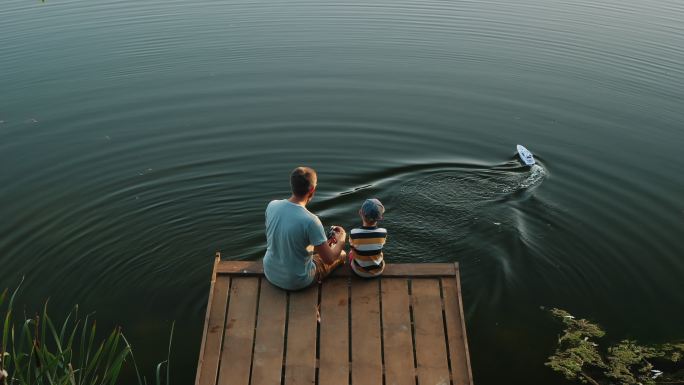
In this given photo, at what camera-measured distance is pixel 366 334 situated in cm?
543

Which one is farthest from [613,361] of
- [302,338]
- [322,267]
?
[302,338]

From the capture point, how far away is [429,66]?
1473cm

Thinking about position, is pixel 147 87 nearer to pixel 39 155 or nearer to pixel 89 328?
pixel 39 155

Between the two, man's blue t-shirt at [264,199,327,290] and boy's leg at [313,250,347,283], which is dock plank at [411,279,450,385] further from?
man's blue t-shirt at [264,199,327,290]

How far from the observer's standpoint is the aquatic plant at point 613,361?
6000mm

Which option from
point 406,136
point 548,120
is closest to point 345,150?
point 406,136

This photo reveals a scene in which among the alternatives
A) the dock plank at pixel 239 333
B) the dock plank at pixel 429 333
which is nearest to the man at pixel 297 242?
the dock plank at pixel 239 333

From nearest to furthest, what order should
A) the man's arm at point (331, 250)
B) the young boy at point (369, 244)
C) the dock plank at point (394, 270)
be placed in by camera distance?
the man's arm at point (331, 250)
the young boy at point (369, 244)
the dock plank at point (394, 270)

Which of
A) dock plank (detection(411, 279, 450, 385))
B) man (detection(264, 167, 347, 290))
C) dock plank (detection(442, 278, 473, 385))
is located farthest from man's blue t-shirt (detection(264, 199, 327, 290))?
dock plank (detection(442, 278, 473, 385))

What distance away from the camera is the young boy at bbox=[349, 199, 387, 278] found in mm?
5789

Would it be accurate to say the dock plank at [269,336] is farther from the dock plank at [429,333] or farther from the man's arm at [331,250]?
the dock plank at [429,333]

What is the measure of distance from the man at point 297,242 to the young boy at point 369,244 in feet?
0.61

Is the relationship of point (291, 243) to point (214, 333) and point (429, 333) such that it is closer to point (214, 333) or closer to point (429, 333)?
point (214, 333)

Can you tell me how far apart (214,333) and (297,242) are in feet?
3.26
